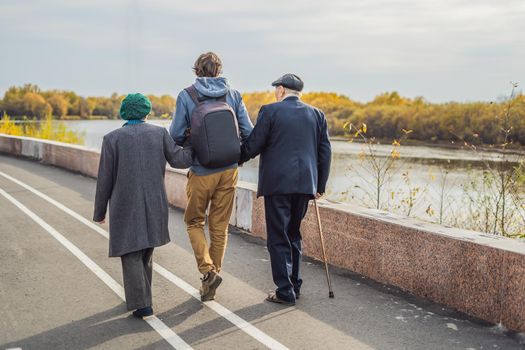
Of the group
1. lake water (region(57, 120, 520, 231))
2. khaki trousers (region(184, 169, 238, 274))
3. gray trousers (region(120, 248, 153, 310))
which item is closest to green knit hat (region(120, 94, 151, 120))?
khaki trousers (region(184, 169, 238, 274))

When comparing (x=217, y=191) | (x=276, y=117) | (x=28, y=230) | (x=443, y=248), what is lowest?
(x=28, y=230)

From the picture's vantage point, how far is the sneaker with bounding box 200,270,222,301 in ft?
17.7

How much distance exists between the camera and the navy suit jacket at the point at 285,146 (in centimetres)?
532

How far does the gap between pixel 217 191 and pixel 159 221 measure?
2.24 ft

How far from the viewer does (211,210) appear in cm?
566

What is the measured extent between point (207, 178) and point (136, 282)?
3.55 ft

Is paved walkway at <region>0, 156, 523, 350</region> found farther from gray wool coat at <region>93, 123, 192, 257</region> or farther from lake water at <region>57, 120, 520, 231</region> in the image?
lake water at <region>57, 120, 520, 231</region>

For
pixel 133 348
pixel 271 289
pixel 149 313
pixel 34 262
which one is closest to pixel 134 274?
pixel 149 313

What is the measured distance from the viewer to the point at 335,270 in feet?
21.7

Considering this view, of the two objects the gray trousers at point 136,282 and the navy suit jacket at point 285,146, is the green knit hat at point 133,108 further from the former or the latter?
the gray trousers at point 136,282

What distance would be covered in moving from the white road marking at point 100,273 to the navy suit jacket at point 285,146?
1450 millimetres

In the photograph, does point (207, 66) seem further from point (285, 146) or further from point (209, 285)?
point (209, 285)

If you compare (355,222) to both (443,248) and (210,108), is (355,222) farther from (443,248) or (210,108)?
(210,108)

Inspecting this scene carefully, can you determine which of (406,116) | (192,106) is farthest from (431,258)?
(406,116)
